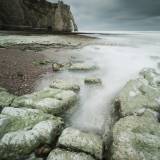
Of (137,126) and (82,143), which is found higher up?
(137,126)

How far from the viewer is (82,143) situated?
4.64 m

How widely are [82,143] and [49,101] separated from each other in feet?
7.41

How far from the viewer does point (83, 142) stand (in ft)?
15.3

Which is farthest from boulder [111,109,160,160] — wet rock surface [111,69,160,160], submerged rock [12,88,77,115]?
submerged rock [12,88,77,115]


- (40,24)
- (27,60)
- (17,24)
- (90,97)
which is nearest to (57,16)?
(40,24)

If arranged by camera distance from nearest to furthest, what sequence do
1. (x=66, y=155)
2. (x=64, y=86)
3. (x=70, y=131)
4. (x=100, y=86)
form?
(x=66, y=155) → (x=70, y=131) → (x=64, y=86) → (x=100, y=86)

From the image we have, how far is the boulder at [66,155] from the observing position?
4.31 m

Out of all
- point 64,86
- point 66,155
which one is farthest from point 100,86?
point 66,155

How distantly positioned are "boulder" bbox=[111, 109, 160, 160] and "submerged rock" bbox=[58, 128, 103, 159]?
437 mm

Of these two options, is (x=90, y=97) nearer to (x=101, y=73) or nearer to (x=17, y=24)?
(x=101, y=73)

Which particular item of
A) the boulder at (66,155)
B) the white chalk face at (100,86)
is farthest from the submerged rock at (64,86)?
the boulder at (66,155)

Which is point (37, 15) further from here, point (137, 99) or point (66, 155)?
point (66, 155)

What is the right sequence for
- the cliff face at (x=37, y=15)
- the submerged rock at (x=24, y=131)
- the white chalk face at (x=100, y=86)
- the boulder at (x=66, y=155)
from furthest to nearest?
the cliff face at (x=37, y=15) → the white chalk face at (x=100, y=86) → the submerged rock at (x=24, y=131) → the boulder at (x=66, y=155)

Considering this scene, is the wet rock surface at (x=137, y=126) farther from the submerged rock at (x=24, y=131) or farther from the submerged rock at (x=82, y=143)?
the submerged rock at (x=24, y=131)
